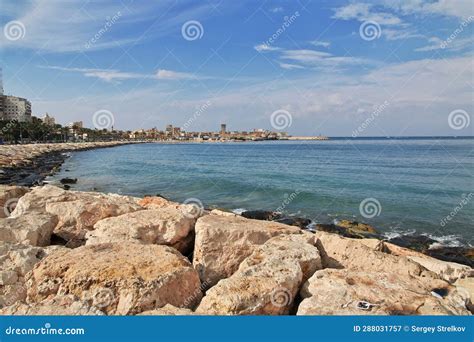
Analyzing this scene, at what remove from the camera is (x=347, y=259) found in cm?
645

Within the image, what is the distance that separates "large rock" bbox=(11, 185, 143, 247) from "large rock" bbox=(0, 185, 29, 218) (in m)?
1.02

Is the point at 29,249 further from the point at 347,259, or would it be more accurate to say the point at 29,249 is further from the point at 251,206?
the point at 251,206

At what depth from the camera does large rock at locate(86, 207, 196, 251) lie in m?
6.49

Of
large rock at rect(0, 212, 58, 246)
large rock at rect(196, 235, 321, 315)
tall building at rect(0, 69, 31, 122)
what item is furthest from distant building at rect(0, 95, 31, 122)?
large rock at rect(196, 235, 321, 315)

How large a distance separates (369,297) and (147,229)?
3.92 metres

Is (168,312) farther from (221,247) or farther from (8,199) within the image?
(8,199)

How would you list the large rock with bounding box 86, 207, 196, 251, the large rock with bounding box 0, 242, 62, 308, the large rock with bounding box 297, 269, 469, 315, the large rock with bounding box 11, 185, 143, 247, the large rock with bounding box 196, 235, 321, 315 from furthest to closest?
the large rock with bounding box 11, 185, 143, 247 < the large rock with bounding box 86, 207, 196, 251 < the large rock with bounding box 0, 242, 62, 308 < the large rock with bounding box 297, 269, 469, 315 < the large rock with bounding box 196, 235, 321, 315

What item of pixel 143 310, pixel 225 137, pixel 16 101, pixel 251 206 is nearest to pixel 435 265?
pixel 143 310

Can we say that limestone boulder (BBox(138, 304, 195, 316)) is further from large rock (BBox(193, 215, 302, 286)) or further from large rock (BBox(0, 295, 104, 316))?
large rock (BBox(193, 215, 302, 286))

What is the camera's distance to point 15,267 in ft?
18.6

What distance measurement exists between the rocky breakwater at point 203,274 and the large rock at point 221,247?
17 millimetres

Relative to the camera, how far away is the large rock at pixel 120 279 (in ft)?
15.1

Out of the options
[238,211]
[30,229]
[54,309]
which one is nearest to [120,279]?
[54,309]

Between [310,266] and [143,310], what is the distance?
103 inches
